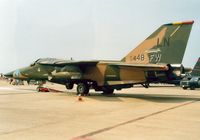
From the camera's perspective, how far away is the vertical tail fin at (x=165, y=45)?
55.5 ft

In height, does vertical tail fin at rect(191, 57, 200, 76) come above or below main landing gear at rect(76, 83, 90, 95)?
above

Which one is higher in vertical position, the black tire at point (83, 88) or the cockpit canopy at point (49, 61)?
the cockpit canopy at point (49, 61)

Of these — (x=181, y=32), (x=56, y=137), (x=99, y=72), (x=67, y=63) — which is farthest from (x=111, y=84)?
(x=56, y=137)

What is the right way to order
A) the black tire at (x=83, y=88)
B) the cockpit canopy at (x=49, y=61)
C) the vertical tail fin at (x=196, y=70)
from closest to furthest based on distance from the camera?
1. the black tire at (x=83, y=88)
2. the cockpit canopy at (x=49, y=61)
3. the vertical tail fin at (x=196, y=70)

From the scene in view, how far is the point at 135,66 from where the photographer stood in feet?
54.7

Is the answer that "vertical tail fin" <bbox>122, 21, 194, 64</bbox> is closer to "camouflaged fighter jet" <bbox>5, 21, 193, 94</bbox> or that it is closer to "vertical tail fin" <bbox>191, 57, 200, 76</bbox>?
"camouflaged fighter jet" <bbox>5, 21, 193, 94</bbox>

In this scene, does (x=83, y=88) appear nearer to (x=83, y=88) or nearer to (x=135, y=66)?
(x=83, y=88)

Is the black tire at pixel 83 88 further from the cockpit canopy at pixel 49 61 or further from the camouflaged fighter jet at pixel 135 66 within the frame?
the cockpit canopy at pixel 49 61

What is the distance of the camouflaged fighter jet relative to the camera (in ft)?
55.4

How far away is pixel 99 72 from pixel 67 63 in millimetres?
2430

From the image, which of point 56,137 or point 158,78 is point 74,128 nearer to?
point 56,137

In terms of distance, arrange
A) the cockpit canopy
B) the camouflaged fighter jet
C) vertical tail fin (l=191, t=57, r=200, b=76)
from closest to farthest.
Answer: the camouflaged fighter jet < the cockpit canopy < vertical tail fin (l=191, t=57, r=200, b=76)

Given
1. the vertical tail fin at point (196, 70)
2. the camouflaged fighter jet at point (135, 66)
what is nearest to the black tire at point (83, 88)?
the camouflaged fighter jet at point (135, 66)

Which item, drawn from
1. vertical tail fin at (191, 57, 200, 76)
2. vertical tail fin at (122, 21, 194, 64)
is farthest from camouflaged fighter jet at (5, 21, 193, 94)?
vertical tail fin at (191, 57, 200, 76)
